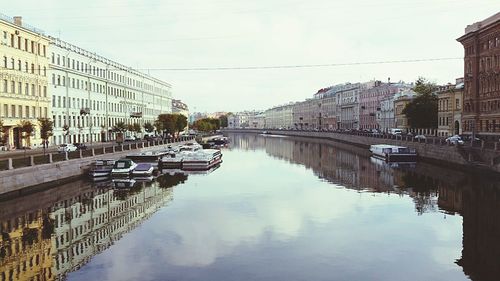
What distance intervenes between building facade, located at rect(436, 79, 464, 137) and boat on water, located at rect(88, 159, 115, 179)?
A: 53.7m

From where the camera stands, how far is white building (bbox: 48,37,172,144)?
225 feet

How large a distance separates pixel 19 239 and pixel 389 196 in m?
23.0

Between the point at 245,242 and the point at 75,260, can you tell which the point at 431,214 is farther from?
the point at 75,260

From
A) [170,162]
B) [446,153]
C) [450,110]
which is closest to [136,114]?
[170,162]

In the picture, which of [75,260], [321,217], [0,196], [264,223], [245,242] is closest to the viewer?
[75,260]

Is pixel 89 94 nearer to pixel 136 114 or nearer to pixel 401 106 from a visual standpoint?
pixel 136 114

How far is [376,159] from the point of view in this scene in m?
68.3

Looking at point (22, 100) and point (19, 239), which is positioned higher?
point (22, 100)

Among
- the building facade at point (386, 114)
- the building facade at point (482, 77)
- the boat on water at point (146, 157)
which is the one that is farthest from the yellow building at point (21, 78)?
the building facade at point (386, 114)

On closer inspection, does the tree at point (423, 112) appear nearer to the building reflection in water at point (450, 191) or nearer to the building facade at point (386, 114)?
the building facade at point (386, 114)

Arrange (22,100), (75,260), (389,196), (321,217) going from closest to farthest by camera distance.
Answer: (75,260) < (321,217) < (389,196) < (22,100)

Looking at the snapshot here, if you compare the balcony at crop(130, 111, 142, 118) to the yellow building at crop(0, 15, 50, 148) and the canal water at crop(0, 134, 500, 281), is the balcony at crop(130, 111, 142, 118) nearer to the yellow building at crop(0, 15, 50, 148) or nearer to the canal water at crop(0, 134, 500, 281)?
the yellow building at crop(0, 15, 50, 148)

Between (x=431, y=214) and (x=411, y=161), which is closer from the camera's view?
(x=431, y=214)

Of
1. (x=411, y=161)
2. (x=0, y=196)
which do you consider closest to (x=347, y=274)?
(x=0, y=196)
